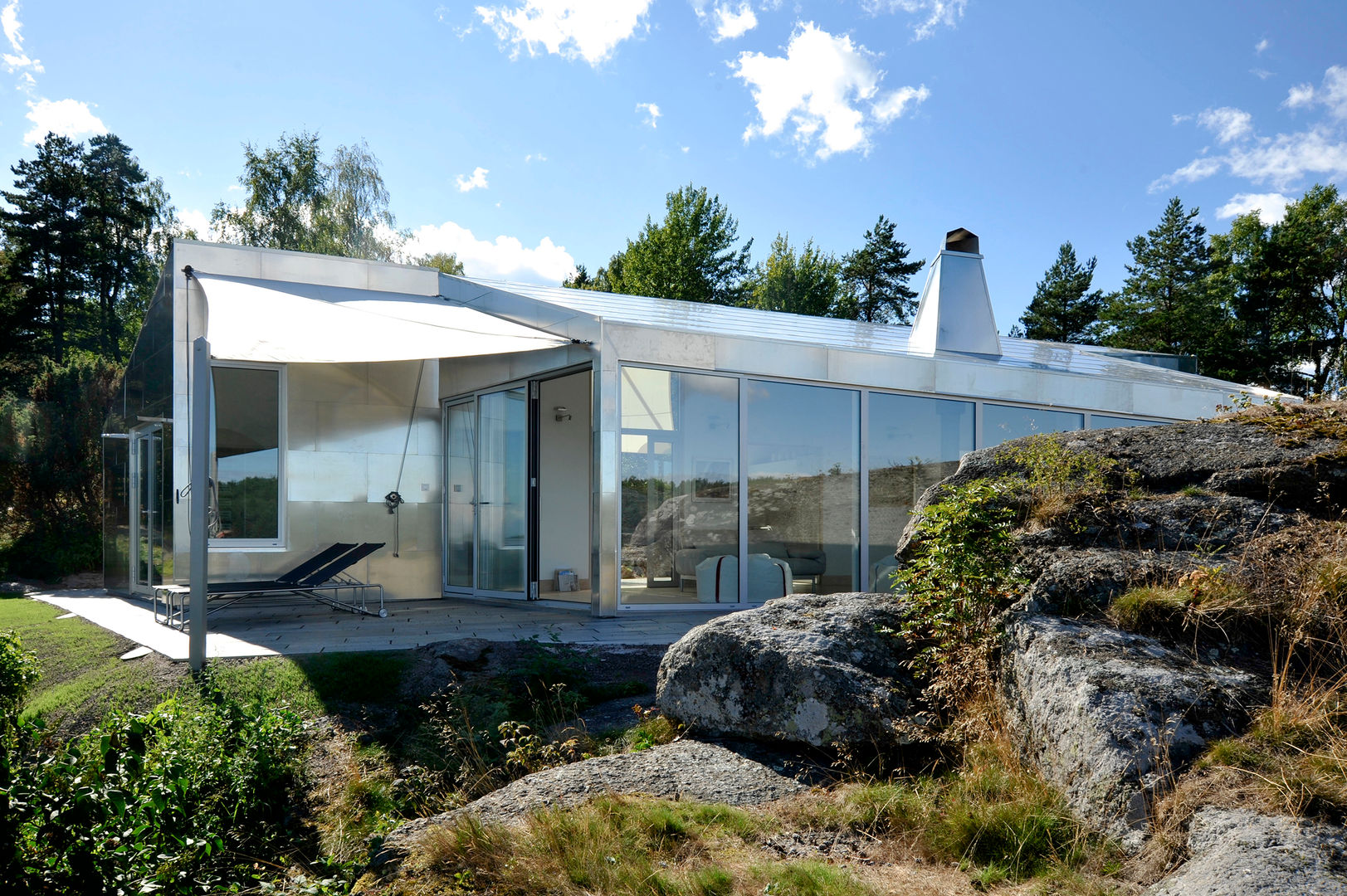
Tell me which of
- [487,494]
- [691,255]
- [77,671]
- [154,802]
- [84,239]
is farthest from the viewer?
[691,255]

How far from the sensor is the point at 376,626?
25.7 feet

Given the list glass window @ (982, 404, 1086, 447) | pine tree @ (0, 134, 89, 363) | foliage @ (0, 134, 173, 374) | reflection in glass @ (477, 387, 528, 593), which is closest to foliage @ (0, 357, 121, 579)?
reflection in glass @ (477, 387, 528, 593)

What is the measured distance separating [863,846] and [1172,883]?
3.17 ft

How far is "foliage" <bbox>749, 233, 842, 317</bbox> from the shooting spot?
110 feet

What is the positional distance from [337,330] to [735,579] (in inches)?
185

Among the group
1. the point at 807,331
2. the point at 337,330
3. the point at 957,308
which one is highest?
the point at 957,308

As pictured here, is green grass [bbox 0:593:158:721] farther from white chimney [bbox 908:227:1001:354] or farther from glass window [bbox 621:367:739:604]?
white chimney [bbox 908:227:1001:354]

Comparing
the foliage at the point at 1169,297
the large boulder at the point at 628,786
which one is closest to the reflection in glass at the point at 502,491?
the large boulder at the point at 628,786

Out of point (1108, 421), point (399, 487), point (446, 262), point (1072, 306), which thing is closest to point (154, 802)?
point (399, 487)

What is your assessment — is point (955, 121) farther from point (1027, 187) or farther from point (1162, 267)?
point (1162, 267)

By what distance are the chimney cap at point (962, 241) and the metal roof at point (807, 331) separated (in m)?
1.57

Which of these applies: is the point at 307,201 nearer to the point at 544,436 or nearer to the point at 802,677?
the point at 544,436

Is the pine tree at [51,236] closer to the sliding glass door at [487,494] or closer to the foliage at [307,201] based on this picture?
the foliage at [307,201]

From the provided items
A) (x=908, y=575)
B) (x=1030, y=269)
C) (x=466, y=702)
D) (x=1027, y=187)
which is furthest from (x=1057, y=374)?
(x=1030, y=269)
